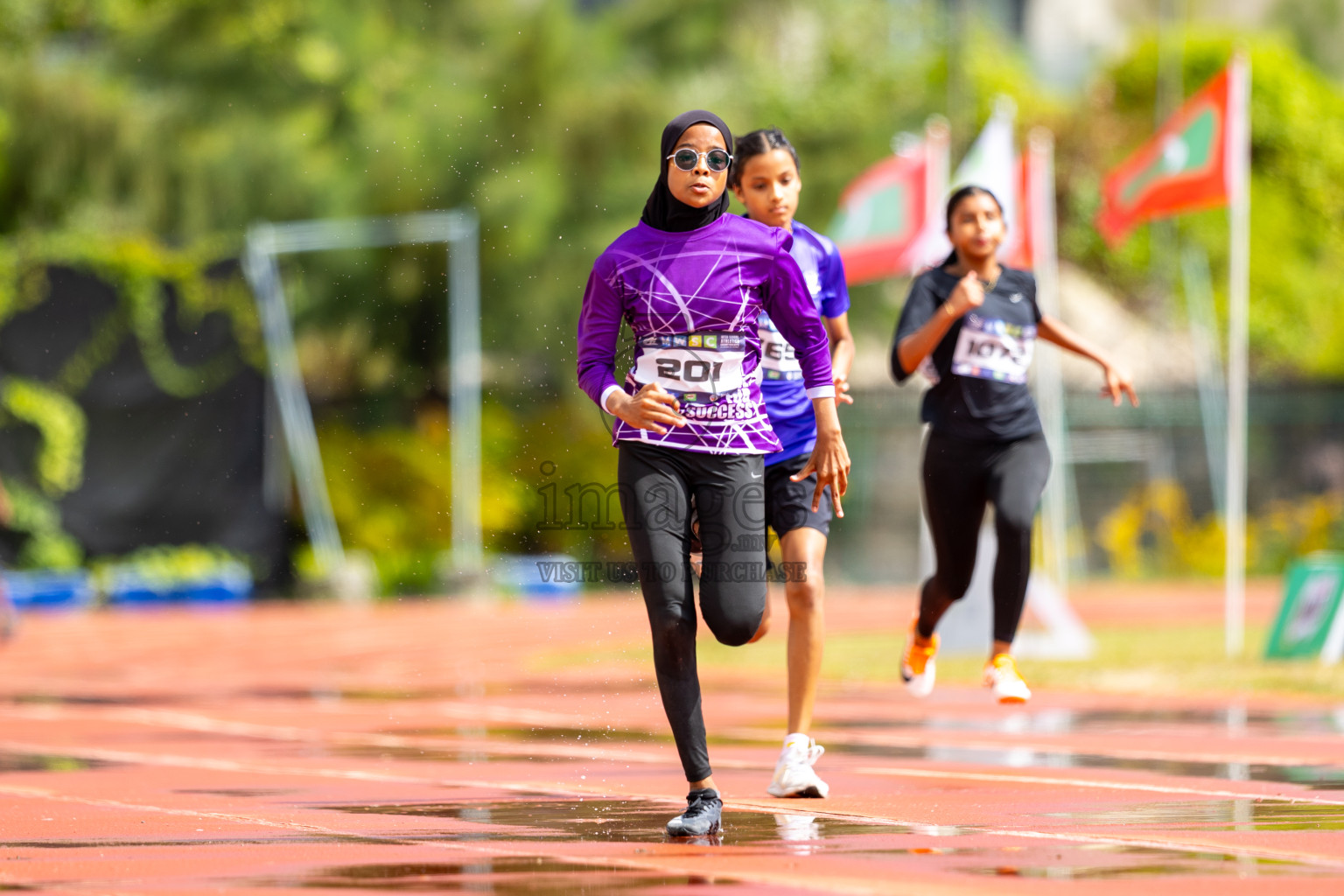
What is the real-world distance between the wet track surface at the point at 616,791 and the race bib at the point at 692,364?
1.20 metres

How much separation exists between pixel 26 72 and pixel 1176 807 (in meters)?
Answer: 22.8

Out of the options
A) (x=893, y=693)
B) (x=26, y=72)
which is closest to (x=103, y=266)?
(x=26, y=72)

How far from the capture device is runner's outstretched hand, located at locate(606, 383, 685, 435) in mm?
4879

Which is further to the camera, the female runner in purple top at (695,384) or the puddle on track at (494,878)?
the female runner in purple top at (695,384)

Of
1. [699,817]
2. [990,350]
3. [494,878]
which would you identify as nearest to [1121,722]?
[990,350]

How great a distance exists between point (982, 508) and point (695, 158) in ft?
8.81

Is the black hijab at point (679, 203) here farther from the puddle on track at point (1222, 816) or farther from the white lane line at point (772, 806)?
the puddle on track at point (1222, 816)

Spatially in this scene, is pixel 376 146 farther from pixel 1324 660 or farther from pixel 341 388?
pixel 1324 660

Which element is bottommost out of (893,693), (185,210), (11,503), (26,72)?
(893,693)

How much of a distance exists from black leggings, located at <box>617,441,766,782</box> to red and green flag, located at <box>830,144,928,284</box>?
11998 millimetres

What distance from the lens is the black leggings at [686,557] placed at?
4969 mm

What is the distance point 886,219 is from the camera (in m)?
17.6

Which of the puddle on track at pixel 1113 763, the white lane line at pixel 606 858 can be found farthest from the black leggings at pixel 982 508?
the white lane line at pixel 606 858

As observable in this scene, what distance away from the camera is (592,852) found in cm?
455
